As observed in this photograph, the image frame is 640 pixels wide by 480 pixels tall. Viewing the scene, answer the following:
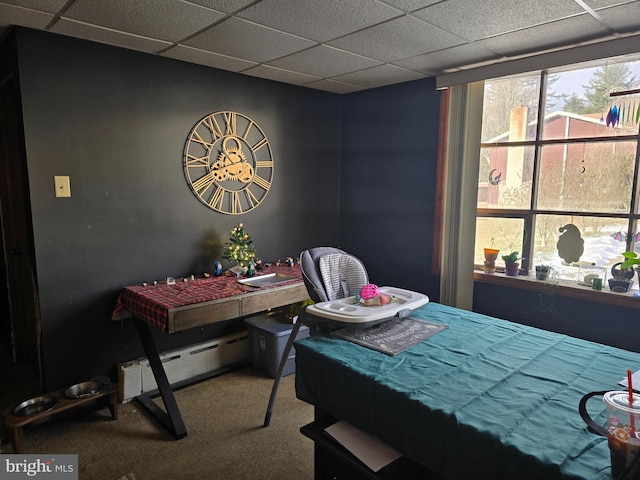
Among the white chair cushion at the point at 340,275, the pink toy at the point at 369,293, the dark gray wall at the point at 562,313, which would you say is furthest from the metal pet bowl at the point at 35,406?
the dark gray wall at the point at 562,313

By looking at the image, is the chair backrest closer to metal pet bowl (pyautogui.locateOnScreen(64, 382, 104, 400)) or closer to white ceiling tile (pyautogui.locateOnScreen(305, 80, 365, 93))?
metal pet bowl (pyautogui.locateOnScreen(64, 382, 104, 400))

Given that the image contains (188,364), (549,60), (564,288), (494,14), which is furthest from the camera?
(188,364)

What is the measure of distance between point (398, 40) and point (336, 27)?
1.42 feet

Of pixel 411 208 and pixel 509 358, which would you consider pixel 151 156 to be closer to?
pixel 411 208

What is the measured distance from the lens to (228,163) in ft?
11.1

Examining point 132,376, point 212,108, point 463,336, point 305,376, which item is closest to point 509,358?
point 463,336

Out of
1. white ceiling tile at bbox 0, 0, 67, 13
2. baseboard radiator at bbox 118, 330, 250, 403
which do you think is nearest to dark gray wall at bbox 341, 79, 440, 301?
baseboard radiator at bbox 118, 330, 250, 403

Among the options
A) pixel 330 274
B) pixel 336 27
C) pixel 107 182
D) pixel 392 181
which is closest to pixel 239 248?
pixel 107 182

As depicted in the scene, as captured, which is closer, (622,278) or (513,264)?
(622,278)

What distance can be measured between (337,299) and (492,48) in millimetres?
1907

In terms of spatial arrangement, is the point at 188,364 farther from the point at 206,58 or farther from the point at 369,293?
the point at 206,58

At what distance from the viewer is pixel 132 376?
289 centimetres

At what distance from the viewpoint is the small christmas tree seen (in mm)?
3291

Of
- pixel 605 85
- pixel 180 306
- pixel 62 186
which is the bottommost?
pixel 180 306
